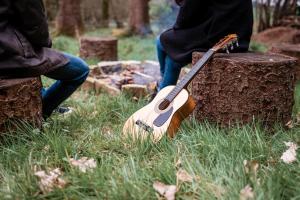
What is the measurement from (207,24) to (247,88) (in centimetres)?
82

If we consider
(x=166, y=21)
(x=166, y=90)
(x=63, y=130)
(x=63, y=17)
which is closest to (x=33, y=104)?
(x=63, y=130)

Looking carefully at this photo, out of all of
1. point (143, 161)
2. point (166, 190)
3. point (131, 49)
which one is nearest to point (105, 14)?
point (131, 49)

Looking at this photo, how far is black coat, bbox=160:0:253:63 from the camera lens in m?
3.92

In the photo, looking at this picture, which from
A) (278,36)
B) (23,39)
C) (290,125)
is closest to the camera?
(23,39)

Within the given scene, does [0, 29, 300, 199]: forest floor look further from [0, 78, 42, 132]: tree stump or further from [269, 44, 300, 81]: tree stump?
[269, 44, 300, 81]: tree stump

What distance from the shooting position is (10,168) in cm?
284

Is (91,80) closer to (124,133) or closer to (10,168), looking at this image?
(124,133)

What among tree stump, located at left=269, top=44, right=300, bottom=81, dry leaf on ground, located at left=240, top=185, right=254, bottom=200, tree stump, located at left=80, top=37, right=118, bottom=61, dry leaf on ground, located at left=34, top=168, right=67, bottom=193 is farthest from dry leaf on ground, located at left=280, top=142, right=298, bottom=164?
tree stump, located at left=80, top=37, right=118, bottom=61

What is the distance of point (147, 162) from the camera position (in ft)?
9.45

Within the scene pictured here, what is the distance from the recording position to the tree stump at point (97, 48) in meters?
7.31

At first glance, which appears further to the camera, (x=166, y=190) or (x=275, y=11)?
(x=275, y=11)

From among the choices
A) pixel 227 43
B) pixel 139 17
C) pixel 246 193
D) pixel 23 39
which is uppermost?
pixel 23 39

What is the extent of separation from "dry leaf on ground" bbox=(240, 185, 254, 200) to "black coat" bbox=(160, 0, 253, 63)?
6.47ft

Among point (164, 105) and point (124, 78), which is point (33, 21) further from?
point (124, 78)
